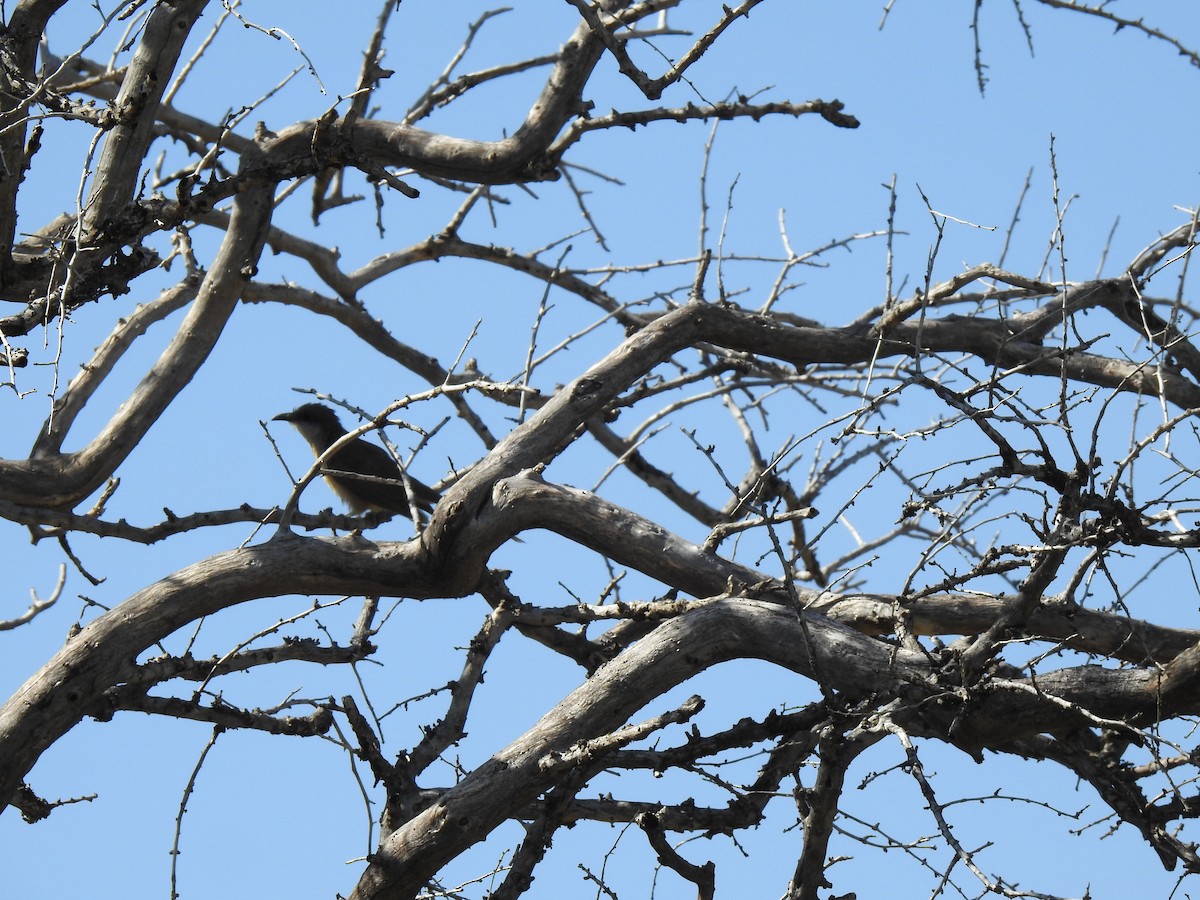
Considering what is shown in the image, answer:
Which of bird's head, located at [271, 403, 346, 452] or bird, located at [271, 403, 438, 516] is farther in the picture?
bird's head, located at [271, 403, 346, 452]

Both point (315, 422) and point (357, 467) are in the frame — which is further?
point (315, 422)

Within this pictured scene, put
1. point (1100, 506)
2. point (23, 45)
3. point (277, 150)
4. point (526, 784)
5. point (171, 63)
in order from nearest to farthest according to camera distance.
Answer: point (1100, 506), point (526, 784), point (23, 45), point (171, 63), point (277, 150)

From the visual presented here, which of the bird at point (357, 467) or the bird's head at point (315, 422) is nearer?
the bird at point (357, 467)

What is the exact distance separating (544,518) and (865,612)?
124 centimetres

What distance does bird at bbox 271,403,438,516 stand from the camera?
25.8ft

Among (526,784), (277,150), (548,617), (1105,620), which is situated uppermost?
(277,150)

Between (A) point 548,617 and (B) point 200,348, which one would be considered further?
(B) point 200,348

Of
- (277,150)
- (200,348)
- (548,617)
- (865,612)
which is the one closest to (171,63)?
(277,150)

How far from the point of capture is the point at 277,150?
18.2 ft

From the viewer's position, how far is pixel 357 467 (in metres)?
8.84

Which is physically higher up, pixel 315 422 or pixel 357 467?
pixel 315 422

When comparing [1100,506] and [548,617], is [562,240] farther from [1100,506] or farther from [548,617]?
[1100,506]

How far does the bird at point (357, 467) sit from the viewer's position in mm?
7877

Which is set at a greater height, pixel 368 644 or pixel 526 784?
pixel 368 644
